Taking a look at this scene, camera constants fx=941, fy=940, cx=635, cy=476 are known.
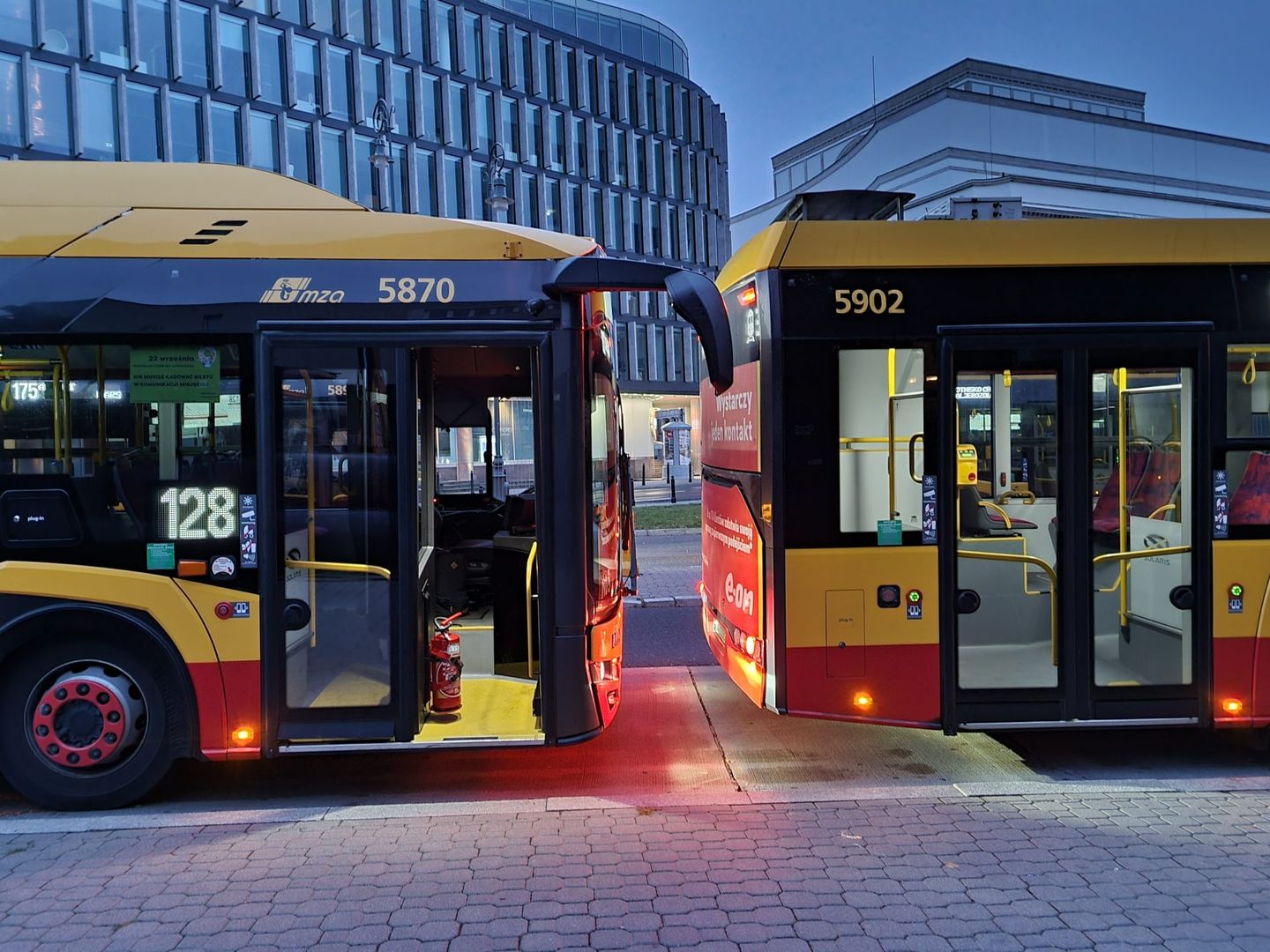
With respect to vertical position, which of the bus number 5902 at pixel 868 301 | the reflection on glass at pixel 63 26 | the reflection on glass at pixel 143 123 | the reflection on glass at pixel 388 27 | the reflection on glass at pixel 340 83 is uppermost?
the reflection on glass at pixel 388 27

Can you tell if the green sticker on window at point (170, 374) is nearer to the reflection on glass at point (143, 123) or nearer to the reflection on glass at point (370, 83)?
the reflection on glass at point (143, 123)

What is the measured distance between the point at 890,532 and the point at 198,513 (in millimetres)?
3838

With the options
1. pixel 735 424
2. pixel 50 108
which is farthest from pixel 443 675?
pixel 50 108

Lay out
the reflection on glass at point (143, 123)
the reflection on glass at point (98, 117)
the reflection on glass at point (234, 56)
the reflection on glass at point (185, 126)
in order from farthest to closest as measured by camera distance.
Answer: the reflection on glass at point (234, 56) < the reflection on glass at point (185, 126) < the reflection on glass at point (143, 123) < the reflection on glass at point (98, 117)

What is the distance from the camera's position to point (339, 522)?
517cm

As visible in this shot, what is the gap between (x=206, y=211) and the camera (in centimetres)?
531

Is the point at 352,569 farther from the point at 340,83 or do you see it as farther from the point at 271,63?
the point at 340,83

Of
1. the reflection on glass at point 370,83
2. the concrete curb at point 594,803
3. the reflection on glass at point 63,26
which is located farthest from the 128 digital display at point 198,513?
the reflection on glass at point 370,83

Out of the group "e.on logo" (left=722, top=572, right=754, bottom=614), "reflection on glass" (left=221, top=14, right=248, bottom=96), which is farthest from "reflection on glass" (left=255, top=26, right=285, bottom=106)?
"e.on logo" (left=722, top=572, right=754, bottom=614)

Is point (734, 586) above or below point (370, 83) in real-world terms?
below

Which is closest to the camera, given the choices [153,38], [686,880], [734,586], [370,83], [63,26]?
[686,880]

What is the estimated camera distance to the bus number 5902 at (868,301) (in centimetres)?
538

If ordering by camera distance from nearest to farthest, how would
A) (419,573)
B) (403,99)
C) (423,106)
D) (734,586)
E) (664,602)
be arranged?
(419,573) → (734,586) → (664,602) → (403,99) → (423,106)

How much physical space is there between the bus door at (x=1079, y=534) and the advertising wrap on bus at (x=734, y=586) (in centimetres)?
108
